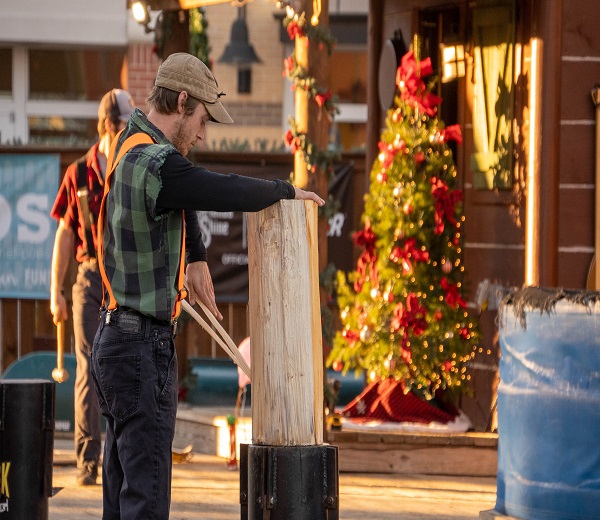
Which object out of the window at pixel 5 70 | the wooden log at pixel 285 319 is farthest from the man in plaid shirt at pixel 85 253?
the window at pixel 5 70

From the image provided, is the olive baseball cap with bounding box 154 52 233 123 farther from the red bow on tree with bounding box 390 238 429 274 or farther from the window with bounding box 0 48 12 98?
the window with bounding box 0 48 12 98

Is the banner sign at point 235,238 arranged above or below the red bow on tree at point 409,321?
above

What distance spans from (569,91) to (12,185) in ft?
18.0

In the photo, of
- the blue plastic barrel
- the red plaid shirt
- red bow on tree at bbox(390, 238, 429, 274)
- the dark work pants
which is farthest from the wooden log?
red bow on tree at bbox(390, 238, 429, 274)

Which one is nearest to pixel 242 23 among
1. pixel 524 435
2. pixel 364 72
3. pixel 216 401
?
pixel 364 72

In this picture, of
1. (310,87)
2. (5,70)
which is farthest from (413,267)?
(5,70)

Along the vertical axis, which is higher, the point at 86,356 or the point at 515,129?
the point at 515,129

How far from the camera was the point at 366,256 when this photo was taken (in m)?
8.89

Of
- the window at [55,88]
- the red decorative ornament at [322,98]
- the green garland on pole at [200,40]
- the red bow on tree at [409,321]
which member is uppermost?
the window at [55,88]

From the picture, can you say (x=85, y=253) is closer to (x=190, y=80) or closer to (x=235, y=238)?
(x=190, y=80)

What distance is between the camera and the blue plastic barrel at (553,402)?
5.61 meters

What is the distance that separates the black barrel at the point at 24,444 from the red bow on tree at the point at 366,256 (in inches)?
123

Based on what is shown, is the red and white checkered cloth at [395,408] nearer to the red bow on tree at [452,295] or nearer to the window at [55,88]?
the red bow on tree at [452,295]

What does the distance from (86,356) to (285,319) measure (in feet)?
11.5
